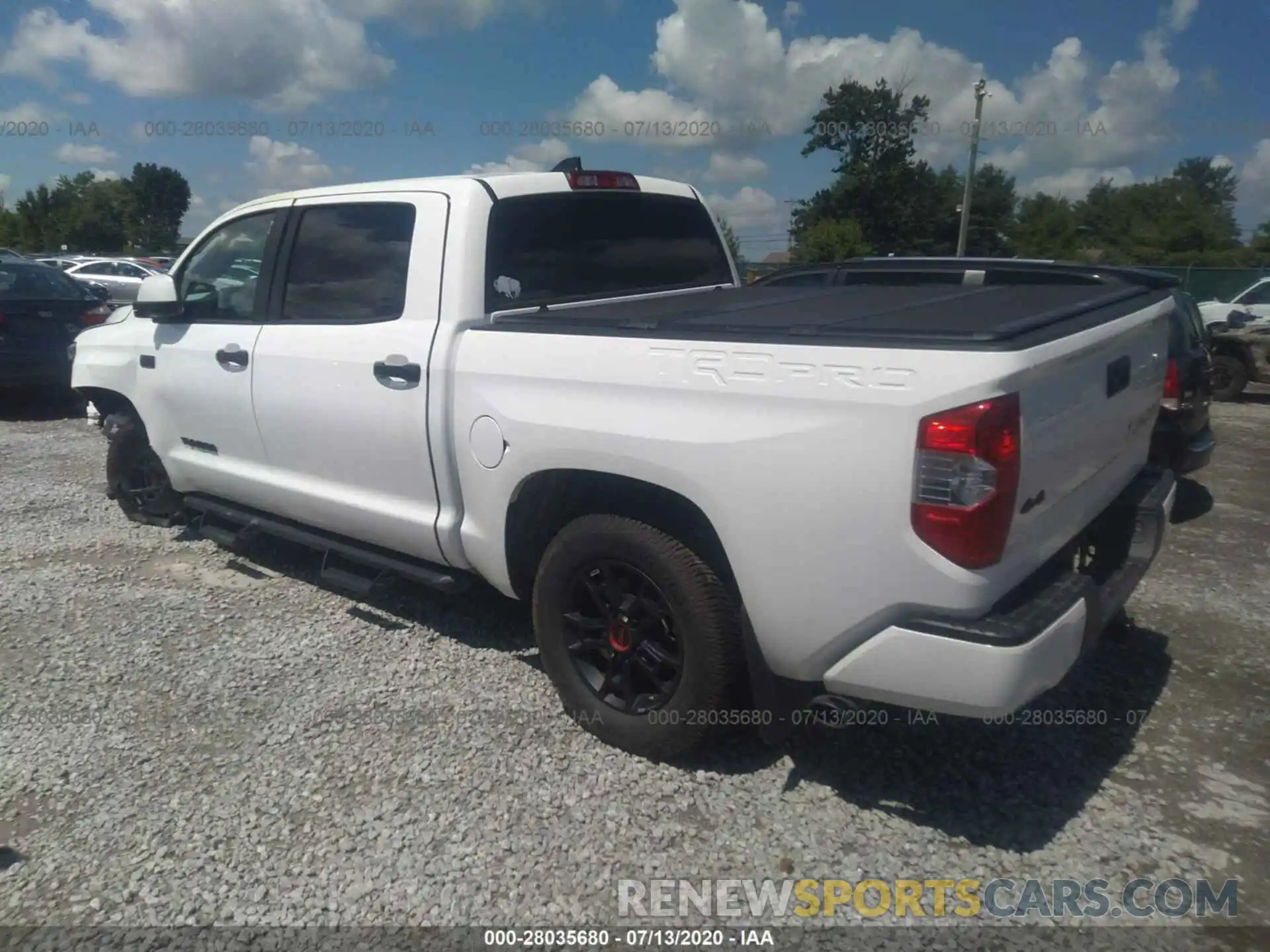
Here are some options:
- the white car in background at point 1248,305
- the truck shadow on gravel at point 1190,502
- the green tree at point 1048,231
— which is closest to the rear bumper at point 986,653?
the truck shadow on gravel at point 1190,502

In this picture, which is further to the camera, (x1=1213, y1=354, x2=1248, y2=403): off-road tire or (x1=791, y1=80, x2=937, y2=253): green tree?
(x1=791, y1=80, x2=937, y2=253): green tree

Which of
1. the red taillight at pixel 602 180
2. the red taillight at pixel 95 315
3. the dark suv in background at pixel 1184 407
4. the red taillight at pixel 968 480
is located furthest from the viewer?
the red taillight at pixel 95 315

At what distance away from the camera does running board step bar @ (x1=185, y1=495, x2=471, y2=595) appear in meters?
3.89

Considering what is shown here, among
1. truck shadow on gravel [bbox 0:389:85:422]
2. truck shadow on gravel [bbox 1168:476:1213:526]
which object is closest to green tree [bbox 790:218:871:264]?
truck shadow on gravel [bbox 0:389:85:422]

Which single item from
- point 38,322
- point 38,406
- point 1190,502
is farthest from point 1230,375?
point 38,406

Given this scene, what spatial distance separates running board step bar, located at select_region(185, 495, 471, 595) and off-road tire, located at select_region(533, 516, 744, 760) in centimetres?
60

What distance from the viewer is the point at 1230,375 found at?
12.1 m

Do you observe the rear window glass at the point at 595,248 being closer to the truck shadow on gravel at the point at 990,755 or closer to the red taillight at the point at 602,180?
the red taillight at the point at 602,180

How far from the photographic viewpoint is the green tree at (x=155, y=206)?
6831 cm

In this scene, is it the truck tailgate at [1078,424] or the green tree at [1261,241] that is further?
the green tree at [1261,241]

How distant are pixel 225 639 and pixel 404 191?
2.13m

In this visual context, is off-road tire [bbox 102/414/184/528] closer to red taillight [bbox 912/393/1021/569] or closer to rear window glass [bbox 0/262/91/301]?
red taillight [bbox 912/393/1021/569]

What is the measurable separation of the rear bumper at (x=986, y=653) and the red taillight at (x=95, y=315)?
9.53 m

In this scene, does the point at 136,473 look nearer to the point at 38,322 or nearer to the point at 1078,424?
the point at 38,322
